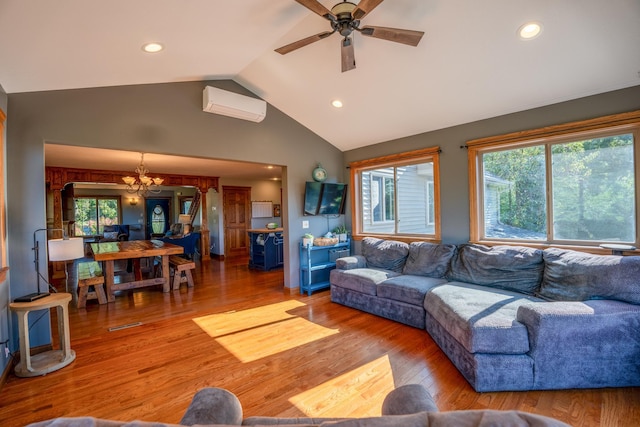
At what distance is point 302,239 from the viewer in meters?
4.84

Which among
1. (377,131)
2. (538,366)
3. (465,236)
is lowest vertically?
(538,366)

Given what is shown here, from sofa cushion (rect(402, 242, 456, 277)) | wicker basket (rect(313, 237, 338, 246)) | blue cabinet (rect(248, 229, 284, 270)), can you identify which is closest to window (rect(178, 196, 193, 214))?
blue cabinet (rect(248, 229, 284, 270))

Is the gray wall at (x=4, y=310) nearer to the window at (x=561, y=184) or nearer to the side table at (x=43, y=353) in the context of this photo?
the side table at (x=43, y=353)

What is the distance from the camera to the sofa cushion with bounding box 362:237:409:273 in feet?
13.8

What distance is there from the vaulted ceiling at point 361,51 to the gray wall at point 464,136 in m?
0.11

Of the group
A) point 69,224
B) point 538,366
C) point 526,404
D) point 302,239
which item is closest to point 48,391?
point 302,239

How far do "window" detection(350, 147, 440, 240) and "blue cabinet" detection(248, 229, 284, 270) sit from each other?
231cm

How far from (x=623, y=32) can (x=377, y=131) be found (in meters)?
2.71

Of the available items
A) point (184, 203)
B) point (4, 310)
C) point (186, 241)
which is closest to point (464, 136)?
point (4, 310)

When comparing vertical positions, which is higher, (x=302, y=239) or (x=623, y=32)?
(x=623, y=32)

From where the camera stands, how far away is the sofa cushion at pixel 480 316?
2178 millimetres

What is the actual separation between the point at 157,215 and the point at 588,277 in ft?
44.9

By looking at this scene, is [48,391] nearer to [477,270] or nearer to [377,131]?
[477,270]

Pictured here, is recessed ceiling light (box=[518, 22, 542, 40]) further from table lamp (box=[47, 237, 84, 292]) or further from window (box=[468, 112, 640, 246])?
table lamp (box=[47, 237, 84, 292])
